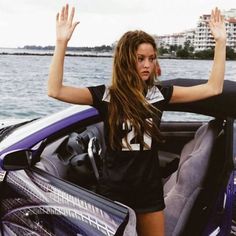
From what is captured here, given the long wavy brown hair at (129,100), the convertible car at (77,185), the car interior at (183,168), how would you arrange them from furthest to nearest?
the car interior at (183,168), the convertible car at (77,185), the long wavy brown hair at (129,100)

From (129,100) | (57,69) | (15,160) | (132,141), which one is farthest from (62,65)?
(15,160)

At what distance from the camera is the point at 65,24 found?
87.9 inches

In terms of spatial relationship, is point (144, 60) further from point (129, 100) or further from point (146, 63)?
point (129, 100)

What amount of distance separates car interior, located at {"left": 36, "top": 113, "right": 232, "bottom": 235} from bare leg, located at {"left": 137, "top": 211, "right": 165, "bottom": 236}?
166mm

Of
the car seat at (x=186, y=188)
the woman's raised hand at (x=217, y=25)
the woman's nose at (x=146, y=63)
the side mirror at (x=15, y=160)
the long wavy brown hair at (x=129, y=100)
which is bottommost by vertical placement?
the car seat at (x=186, y=188)

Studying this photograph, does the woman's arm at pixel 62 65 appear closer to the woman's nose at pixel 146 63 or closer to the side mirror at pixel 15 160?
the woman's nose at pixel 146 63

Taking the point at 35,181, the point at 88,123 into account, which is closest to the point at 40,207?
the point at 35,181

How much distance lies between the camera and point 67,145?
3.56 meters

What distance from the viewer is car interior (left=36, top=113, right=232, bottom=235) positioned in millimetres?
2711

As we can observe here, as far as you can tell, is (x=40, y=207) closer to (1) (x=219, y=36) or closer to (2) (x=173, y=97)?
(2) (x=173, y=97)

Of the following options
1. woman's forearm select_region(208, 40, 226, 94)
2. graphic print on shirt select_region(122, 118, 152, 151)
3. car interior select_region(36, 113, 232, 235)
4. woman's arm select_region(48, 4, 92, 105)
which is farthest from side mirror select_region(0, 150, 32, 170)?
woman's forearm select_region(208, 40, 226, 94)

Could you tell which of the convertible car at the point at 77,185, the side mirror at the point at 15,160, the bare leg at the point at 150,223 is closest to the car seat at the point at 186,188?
the convertible car at the point at 77,185

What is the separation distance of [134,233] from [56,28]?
2.92ft

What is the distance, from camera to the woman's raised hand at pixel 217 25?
2.30 meters
